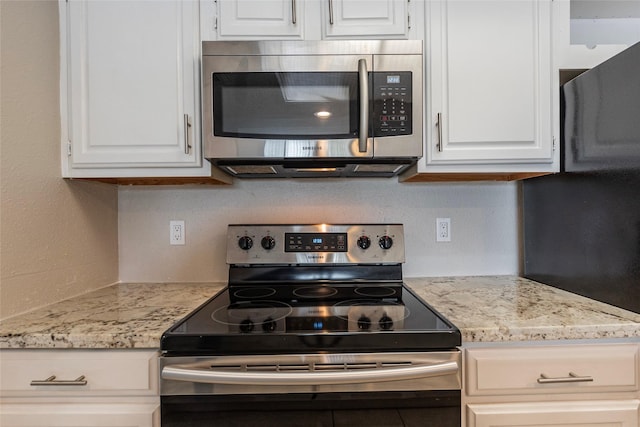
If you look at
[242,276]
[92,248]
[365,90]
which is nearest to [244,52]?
[365,90]

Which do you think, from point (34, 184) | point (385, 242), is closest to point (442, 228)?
point (385, 242)

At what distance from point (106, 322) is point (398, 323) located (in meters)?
0.85

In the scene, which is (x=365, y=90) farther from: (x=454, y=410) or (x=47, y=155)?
(x=47, y=155)

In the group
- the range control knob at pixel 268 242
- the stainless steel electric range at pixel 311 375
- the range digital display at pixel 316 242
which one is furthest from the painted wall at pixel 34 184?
the range digital display at pixel 316 242

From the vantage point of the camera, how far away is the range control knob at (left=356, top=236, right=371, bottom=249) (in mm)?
1477

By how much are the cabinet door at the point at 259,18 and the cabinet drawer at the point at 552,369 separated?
1210 millimetres

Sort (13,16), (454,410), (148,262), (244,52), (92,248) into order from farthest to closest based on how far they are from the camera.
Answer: (148,262), (92,248), (244,52), (13,16), (454,410)

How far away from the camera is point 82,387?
37.7 inches

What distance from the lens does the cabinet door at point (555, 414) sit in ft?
3.18

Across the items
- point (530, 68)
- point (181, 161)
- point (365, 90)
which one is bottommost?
point (181, 161)

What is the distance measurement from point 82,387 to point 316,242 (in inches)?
34.8

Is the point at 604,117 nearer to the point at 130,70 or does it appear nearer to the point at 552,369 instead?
the point at 552,369

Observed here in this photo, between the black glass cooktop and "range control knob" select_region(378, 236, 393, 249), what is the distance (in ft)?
0.79

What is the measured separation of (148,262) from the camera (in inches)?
64.5
